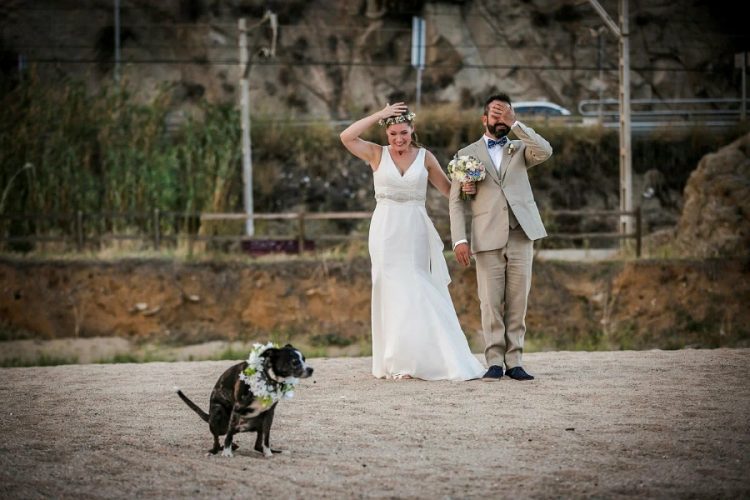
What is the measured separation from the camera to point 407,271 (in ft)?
37.0

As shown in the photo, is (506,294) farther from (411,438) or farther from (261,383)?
(261,383)

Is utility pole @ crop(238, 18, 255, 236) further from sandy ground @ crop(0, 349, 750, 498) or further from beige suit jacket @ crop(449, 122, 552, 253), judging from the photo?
beige suit jacket @ crop(449, 122, 552, 253)

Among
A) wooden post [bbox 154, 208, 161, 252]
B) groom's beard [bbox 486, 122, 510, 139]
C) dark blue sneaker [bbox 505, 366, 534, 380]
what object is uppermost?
groom's beard [bbox 486, 122, 510, 139]

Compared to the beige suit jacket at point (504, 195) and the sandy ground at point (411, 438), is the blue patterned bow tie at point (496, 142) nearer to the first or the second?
the beige suit jacket at point (504, 195)

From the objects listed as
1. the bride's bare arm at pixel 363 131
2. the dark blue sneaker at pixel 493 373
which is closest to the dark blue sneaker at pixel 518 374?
the dark blue sneaker at pixel 493 373

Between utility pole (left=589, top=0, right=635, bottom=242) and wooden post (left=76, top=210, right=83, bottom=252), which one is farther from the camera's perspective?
utility pole (left=589, top=0, right=635, bottom=242)

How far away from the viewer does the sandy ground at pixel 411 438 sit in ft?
21.9

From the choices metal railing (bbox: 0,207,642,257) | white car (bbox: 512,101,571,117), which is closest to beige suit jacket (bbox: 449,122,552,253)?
metal railing (bbox: 0,207,642,257)

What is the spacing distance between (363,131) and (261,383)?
15.1 feet

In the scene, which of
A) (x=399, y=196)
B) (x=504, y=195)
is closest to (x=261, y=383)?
(x=504, y=195)

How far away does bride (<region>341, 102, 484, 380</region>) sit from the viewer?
36.1ft

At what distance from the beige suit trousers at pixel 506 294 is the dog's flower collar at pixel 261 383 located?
3.72 metres

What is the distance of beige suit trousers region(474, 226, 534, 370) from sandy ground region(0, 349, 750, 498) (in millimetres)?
374

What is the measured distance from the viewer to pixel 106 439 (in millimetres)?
8266
